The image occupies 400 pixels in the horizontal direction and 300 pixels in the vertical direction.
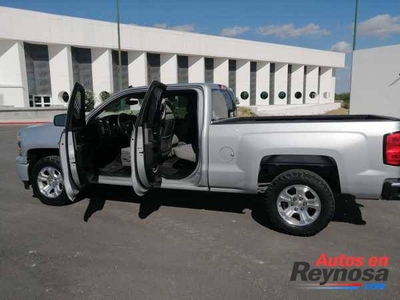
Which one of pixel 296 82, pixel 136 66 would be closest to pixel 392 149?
pixel 136 66

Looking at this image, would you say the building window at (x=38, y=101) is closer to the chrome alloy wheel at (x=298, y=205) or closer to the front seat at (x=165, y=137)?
the front seat at (x=165, y=137)

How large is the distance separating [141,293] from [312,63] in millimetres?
66585

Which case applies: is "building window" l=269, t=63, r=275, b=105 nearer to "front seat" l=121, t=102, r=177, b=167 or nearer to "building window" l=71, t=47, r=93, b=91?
"building window" l=71, t=47, r=93, b=91

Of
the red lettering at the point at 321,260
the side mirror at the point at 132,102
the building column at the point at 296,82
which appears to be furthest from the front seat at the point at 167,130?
the building column at the point at 296,82

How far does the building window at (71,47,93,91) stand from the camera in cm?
3778

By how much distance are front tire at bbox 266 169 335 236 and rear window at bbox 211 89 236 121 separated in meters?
1.29

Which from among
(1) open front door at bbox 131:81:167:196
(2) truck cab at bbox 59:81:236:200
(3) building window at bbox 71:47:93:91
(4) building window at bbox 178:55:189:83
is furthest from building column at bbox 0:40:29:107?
(1) open front door at bbox 131:81:167:196

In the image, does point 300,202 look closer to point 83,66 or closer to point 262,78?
point 83,66

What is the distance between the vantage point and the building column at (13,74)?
107ft

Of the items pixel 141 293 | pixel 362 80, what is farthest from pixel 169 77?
pixel 141 293

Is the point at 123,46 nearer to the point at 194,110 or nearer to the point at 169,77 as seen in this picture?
the point at 169,77

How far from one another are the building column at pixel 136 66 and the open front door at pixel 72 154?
127 ft

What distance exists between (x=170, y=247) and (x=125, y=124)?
2.82 metres

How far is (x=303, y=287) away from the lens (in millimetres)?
3217
